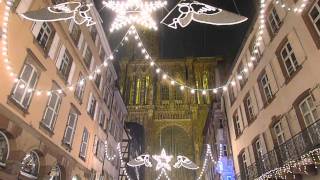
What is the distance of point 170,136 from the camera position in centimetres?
4597

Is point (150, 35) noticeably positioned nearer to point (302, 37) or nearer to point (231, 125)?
point (231, 125)

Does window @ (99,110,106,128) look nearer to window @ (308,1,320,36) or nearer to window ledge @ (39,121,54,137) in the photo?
window ledge @ (39,121,54,137)

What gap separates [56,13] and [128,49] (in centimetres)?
5074

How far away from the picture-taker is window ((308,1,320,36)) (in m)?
10.3

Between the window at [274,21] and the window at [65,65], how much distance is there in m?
11.5

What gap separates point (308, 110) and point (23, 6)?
487 inches

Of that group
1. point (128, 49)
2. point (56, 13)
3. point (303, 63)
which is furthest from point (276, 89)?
point (128, 49)

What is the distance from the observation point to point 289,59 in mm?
12641

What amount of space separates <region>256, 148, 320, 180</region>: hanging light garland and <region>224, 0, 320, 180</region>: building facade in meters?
0.06

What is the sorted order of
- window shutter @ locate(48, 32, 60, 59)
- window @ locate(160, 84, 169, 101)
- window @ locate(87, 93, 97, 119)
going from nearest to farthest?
window shutter @ locate(48, 32, 60, 59) → window @ locate(87, 93, 97, 119) → window @ locate(160, 84, 169, 101)

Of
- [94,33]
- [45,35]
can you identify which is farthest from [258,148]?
[94,33]

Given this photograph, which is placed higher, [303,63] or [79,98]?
[79,98]

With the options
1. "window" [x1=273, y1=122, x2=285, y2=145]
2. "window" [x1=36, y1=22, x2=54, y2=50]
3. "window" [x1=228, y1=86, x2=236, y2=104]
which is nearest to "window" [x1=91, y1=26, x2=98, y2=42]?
"window" [x1=36, y1=22, x2=54, y2=50]

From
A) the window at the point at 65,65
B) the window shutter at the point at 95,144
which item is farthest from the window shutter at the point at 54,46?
the window shutter at the point at 95,144
